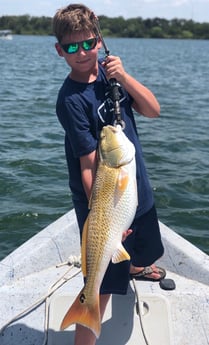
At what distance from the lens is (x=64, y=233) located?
4.88 m

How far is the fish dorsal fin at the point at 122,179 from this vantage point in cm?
303

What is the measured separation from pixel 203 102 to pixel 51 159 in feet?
32.6

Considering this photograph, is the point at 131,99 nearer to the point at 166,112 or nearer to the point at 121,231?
the point at 121,231

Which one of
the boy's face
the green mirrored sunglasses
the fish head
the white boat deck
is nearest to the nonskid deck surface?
the white boat deck

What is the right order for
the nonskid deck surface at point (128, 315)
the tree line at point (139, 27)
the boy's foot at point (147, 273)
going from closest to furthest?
the nonskid deck surface at point (128, 315) → the boy's foot at point (147, 273) → the tree line at point (139, 27)

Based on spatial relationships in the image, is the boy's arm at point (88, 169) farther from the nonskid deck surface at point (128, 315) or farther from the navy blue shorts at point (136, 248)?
the nonskid deck surface at point (128, 315)

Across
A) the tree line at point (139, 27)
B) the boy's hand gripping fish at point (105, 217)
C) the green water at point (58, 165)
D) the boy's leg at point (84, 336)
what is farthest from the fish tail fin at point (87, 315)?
the tree line at point (139, 27)

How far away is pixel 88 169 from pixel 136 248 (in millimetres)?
788

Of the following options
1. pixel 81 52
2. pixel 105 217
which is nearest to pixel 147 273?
pixel 105 217

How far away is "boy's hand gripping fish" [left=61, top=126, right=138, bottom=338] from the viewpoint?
304 centimetres

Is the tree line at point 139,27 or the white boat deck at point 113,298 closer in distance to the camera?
the white boat deck at point 113,298

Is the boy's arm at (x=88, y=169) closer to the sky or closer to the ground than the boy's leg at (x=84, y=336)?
closer to the sky

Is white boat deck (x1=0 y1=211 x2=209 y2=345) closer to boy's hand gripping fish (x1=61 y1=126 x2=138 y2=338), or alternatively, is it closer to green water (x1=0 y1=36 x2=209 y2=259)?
boy's hand gripping fish (x1=61 y1=126 x2=138 y2=338)

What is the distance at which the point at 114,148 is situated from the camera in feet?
9.93
